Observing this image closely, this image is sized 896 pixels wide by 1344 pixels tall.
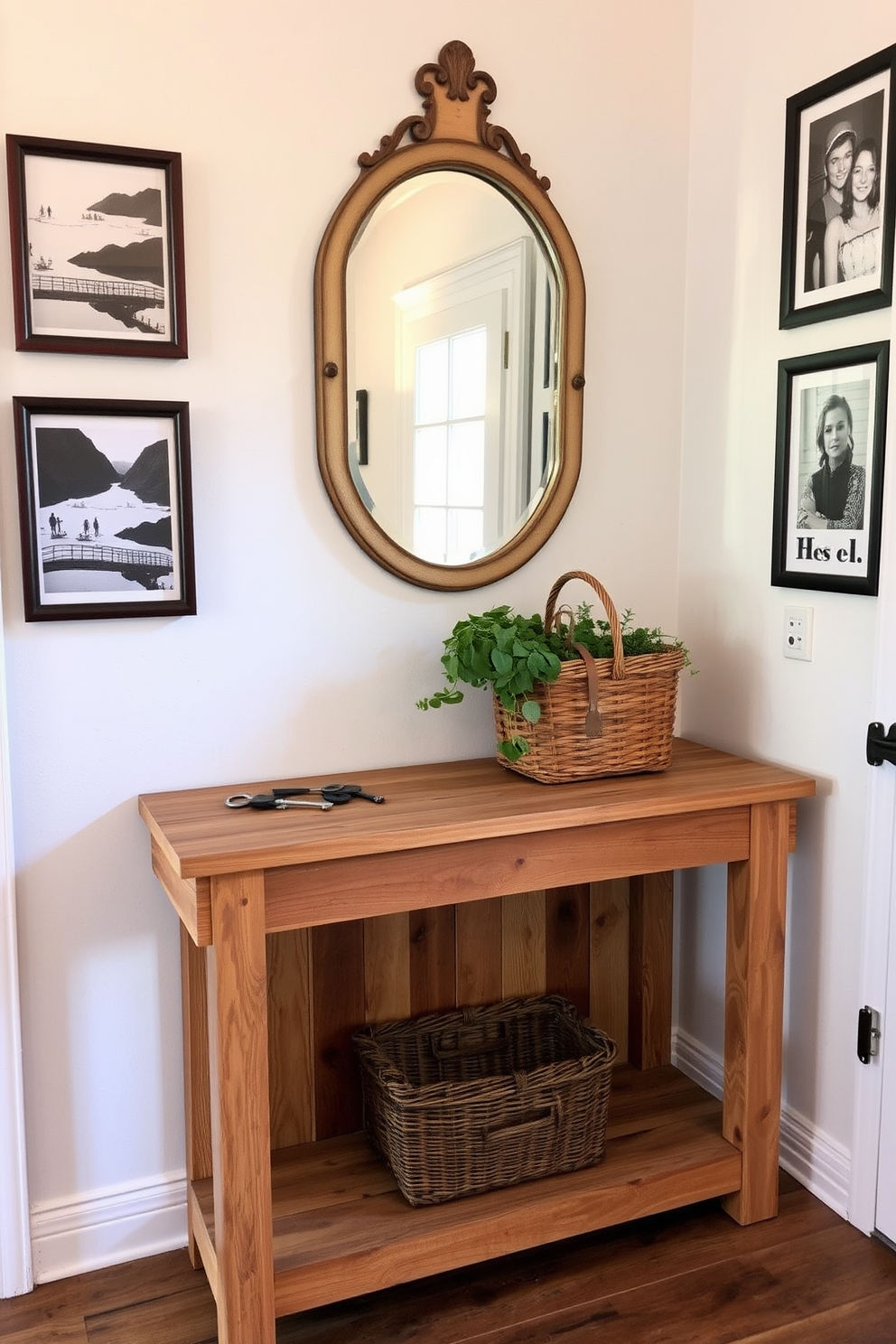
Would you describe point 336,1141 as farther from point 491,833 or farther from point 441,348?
point 441,348

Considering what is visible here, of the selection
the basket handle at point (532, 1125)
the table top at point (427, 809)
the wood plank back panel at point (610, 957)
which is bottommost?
the basket handle at point (532, 1125)

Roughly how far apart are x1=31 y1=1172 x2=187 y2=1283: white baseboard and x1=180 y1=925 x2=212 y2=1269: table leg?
5 cm

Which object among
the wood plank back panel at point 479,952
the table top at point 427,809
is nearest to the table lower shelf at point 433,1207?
the wood plank back panel at point 479,952

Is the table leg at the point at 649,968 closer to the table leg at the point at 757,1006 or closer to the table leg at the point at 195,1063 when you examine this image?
the table leg at the point at 757,1006

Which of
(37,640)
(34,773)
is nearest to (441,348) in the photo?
(37,640)

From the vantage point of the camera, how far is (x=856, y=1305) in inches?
74.6

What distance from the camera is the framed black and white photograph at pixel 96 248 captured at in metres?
1.83

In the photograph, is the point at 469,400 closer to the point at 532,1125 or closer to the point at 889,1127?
the point at 532,1125

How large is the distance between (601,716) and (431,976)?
66 centimetres

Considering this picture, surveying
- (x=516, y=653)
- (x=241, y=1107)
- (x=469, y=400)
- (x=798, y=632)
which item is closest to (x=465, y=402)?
(x=469, y=400)

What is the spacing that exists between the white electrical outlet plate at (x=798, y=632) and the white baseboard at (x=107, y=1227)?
150 cm

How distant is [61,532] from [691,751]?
129 centimetres

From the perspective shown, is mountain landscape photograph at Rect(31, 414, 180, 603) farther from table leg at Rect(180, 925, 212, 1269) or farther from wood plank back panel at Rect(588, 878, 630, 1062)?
wood plank back panel at Rect(588, 878, 630, 1062)

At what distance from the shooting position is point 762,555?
2266 mm
